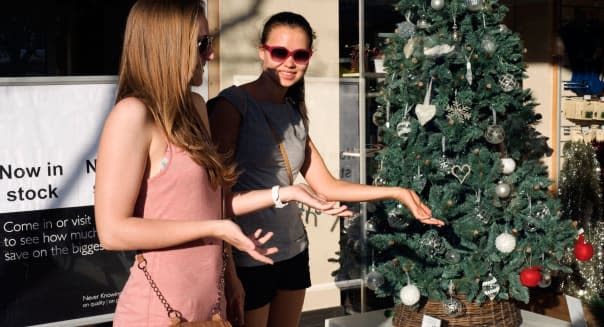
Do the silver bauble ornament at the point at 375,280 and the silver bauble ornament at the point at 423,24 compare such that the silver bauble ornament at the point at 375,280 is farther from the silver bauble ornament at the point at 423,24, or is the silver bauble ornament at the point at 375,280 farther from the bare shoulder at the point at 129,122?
the bare shoulder at the point at 129,122

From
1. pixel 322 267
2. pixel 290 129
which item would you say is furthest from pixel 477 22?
pixel 290 129

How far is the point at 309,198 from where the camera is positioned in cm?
234

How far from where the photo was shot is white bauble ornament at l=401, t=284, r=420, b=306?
4.77 m

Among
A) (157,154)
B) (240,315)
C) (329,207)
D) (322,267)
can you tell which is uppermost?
(157,154)

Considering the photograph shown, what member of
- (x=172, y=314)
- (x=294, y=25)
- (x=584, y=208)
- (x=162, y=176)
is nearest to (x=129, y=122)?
(x=162, y=176)

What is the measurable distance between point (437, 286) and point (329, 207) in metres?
2.70

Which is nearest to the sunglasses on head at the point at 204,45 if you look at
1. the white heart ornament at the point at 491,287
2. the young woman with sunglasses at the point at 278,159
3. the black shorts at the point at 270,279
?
the young woman with sunglasses at the point at 278,159

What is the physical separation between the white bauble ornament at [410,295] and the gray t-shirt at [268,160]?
189cm

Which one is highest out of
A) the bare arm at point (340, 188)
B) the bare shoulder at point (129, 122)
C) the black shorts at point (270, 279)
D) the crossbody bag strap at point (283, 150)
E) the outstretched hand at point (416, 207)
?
the bare shoulder at point (129, 122)

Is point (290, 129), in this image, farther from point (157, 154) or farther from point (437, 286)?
point (437, 286)

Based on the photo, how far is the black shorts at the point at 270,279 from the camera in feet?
9.45

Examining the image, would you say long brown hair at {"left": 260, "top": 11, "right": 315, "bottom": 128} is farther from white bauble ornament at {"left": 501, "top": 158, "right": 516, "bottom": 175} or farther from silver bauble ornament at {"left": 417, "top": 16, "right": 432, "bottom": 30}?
white bauble ornament at {"left": 501, "top": 158, "right": 516, "bottom": 175}

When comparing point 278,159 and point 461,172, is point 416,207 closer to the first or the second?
point 278,159

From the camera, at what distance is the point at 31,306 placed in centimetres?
438
